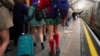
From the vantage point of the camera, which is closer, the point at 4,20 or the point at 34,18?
the point at 4,20

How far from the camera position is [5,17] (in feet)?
17.0

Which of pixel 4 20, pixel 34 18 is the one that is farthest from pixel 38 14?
pixel 4 20

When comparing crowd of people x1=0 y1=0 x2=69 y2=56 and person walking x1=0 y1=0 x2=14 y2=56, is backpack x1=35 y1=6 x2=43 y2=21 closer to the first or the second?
crowd of people x1=0 y1=0 x2=69 y2=56

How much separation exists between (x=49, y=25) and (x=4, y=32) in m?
1.93

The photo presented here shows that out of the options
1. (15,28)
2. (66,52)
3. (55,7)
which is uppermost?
(55,7)

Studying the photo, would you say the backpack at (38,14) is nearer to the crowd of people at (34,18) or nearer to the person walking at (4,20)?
the crowd of people at (34,18)

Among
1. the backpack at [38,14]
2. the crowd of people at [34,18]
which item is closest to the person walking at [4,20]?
the crowd of people at [34,18]

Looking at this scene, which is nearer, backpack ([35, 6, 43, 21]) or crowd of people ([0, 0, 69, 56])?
crowd of people ([0, 0, 69, 56])

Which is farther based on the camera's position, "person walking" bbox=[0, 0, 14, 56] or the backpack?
the backpack

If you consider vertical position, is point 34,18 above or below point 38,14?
below

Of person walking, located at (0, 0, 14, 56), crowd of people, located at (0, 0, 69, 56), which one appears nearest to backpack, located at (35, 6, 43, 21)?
crowd of people, located at (0, 0, 69, 56)

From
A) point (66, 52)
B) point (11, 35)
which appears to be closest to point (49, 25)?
point (66, 52)

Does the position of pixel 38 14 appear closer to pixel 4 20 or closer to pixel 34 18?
pixel 34 18

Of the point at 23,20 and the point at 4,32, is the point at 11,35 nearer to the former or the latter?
the point at 23,20
